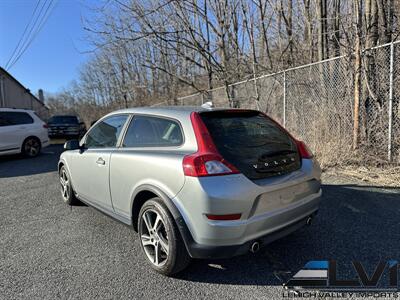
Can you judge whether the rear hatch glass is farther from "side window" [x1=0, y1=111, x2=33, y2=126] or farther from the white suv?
"side window" [x1=0, y1=111, x2=33, y2=126]

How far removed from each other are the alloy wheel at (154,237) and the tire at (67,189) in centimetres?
217

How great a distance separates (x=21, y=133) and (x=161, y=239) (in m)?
9.49

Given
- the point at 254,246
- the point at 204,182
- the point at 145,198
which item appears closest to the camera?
the point at 204,182

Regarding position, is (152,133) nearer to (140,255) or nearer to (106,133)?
(106,133)

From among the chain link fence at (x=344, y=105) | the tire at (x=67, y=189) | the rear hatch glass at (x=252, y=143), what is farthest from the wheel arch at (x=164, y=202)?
the chain link fence at (x=344, y=105)

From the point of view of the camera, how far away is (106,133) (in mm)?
3875

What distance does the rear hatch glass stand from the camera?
253 cm

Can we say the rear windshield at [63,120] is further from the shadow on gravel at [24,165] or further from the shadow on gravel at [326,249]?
the shadow on gravel at [326,249]

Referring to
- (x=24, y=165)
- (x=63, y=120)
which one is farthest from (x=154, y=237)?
(x=63, y=120)

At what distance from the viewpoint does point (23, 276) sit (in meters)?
2.79

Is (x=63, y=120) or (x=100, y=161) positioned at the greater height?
(x=63, y=120)

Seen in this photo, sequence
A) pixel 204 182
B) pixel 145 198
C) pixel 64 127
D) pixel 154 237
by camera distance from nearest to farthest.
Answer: pixel 204 182
pixel 154 237
pixel 145 198
pixel 64 127

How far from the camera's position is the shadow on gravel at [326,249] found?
271cm

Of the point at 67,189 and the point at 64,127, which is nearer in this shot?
the point at 67,189
